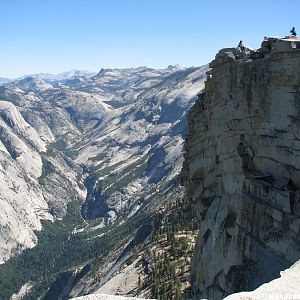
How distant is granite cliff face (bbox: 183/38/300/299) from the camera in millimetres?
28672

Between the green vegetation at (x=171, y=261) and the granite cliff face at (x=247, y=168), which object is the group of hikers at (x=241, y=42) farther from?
the green vegetation at (x=171, y=261)

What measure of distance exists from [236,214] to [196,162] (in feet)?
28.7

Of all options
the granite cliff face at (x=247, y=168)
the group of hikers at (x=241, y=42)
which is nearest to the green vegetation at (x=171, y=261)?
the granite cliff face at (x=247, y=168)

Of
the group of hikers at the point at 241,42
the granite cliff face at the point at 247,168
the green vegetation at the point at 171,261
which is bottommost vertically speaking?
the green vegetation at the point at 171,261

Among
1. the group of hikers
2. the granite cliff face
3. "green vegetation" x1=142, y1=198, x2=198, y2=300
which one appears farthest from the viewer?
"green vegetation" x1=142, y1=198, x2=198, y2=300

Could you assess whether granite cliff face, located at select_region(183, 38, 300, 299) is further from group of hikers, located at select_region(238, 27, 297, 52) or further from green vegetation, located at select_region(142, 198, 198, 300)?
green vegetation, located at select_region(142, 198, 198, 300)

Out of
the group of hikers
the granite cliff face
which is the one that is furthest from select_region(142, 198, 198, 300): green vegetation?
the group of hikers

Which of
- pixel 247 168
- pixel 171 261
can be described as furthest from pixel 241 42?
pixel 171 261

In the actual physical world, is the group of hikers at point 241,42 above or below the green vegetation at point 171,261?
above

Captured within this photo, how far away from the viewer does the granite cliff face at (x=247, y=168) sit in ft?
94.1

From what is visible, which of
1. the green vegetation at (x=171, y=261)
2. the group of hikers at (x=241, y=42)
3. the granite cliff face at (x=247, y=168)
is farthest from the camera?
the green vegetation at (x=171, y=261)

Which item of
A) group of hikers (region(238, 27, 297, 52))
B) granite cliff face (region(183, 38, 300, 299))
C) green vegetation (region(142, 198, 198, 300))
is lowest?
green vegetation (region(142, 198, 198, 300))

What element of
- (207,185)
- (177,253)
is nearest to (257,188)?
(207,185)

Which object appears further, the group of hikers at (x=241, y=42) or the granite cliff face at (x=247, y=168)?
the group of hikers at (x=241, y=42)
